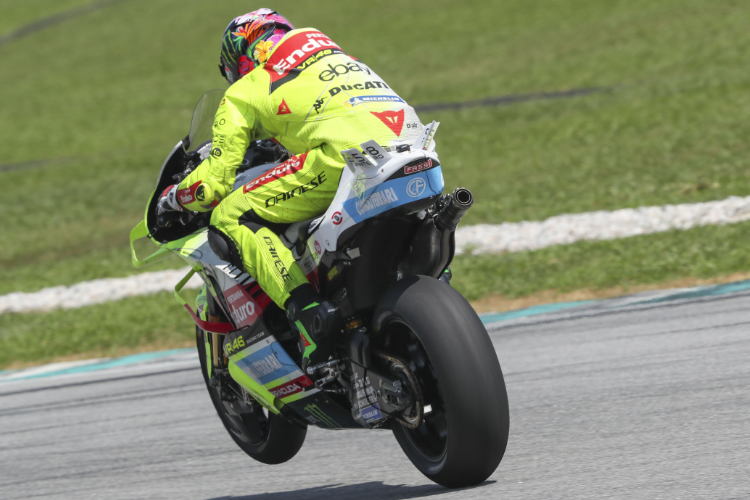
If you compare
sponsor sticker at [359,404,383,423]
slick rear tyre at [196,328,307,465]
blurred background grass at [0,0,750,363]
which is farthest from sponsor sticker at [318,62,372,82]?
blurred background grass at [0,0,750,363]

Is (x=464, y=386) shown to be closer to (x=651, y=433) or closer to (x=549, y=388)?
(x=651, y=433)

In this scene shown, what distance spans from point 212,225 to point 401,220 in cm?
91

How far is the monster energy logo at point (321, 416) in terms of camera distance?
12.7 feet

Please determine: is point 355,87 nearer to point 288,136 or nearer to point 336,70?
point 336,70

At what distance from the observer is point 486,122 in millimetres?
17438

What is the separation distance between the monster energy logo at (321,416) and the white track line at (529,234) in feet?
19.4

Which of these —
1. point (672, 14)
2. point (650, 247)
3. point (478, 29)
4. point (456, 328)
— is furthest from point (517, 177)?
point (478, 29)

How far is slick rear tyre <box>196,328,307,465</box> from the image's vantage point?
4.46m

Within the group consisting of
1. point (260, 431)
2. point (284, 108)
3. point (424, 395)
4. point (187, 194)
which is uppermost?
point (284, 108)

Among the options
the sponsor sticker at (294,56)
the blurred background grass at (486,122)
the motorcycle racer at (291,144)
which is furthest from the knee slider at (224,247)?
the blurred background grass at (486,122)

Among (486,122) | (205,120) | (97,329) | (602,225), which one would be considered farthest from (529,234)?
(486,122)

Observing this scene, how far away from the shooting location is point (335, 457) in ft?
14.8

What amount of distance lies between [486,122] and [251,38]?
1361cm

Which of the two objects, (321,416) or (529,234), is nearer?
(321,416)
